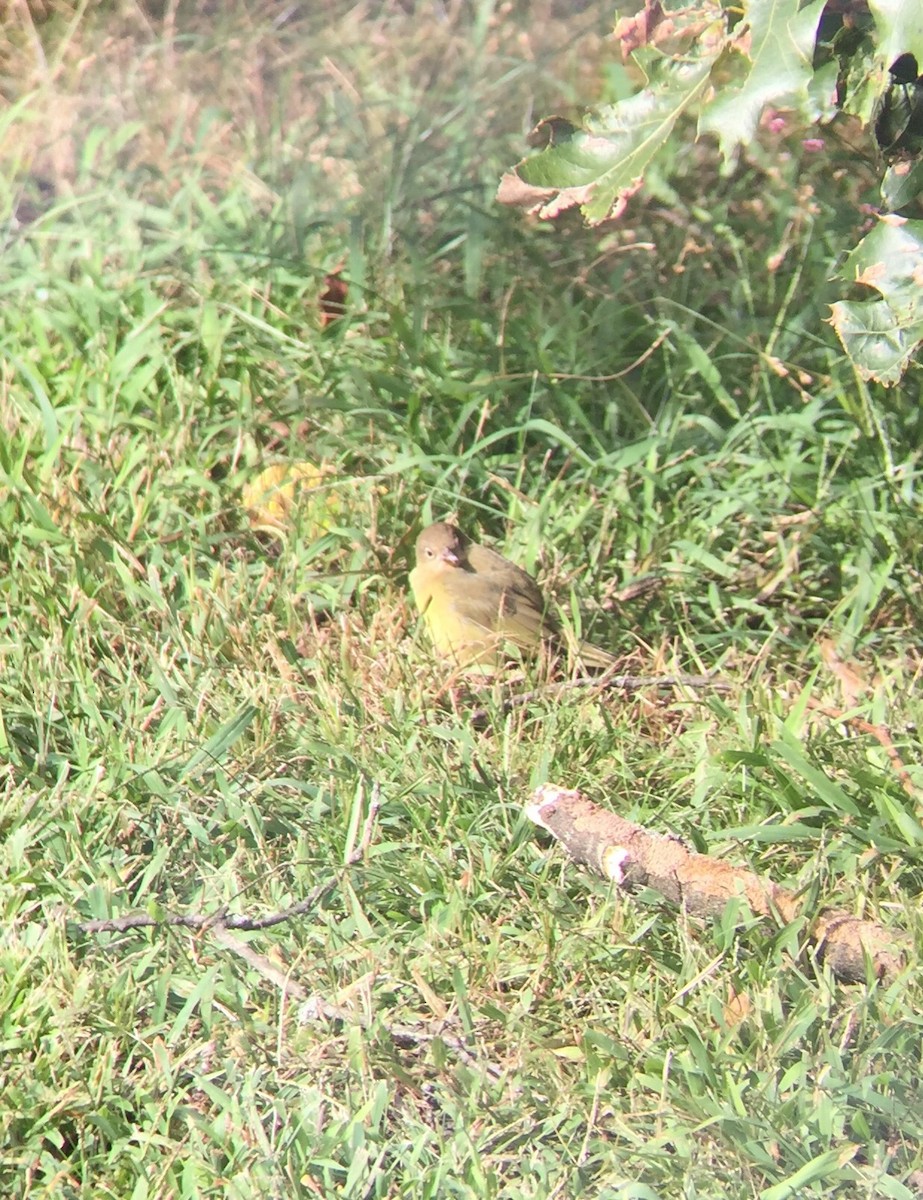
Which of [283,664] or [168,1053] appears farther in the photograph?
A: [283,664]

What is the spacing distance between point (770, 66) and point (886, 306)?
0.52 meters

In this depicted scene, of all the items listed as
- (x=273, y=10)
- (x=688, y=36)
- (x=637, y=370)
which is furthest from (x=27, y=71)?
(x=688, y=36)

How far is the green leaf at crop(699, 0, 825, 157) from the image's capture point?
2.63m

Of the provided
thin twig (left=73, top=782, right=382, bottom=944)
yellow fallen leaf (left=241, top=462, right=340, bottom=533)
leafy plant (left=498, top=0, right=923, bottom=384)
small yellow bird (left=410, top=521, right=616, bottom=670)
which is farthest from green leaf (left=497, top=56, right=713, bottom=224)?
yellow fallen leaf (left=241, top=462, right=340, bottom=533)

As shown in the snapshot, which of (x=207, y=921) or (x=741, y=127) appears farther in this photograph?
(x=207, y=921)

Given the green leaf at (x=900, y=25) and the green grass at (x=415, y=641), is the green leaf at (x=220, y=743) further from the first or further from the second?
the green leaf at (x=900, y=25)

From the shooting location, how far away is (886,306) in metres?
2.95

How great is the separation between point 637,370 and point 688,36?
1.92 metres

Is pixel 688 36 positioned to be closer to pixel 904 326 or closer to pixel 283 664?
pixel 904 326

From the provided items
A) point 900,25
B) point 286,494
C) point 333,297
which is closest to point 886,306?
point 900,25

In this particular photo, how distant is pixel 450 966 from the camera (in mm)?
2941

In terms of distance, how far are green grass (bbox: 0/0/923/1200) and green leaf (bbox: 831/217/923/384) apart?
0.84 meters

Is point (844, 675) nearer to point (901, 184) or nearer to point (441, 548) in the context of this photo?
point (441, 548)

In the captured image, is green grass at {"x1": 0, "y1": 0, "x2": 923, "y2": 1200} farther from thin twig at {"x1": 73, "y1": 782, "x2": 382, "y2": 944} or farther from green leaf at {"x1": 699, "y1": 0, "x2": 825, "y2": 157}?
green leaf at {"x1": 699, "y1": 0, "x2": 825, "y2": 157}
